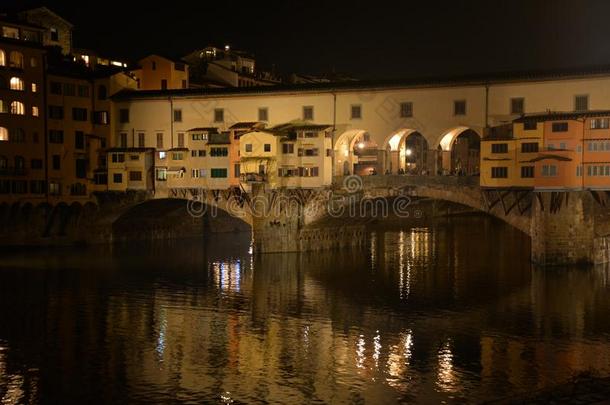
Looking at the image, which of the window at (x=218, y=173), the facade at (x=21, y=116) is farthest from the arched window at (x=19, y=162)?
the window at (x=218, y=173)

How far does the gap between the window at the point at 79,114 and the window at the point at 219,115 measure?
9.59 metres

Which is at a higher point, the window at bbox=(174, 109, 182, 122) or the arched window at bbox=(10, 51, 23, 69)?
the arched window at bbox=(10, 51, 23, 69)

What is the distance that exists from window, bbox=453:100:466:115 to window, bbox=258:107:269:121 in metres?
12.0

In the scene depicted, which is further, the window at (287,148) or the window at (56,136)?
the window at (56,136)

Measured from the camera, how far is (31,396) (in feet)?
58.0

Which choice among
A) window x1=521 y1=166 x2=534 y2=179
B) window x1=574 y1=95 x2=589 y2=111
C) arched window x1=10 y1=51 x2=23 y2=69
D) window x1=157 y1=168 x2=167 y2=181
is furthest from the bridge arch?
window x1=574 y1=95 x2=589 y2=111

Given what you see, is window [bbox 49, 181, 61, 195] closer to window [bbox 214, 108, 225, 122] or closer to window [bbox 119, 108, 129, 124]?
window [bbox 119, 108, 129, 124]

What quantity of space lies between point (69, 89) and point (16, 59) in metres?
4.07

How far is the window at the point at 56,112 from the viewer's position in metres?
45.8

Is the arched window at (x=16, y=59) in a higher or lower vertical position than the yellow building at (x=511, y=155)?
higher

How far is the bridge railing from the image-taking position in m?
37.2

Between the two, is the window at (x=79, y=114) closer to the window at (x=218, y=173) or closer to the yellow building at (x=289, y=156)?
the window at (x=218, y=173)

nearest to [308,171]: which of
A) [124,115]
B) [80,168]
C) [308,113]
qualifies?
[308,113]

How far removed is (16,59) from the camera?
43656 millimetres
